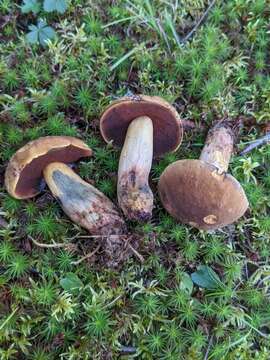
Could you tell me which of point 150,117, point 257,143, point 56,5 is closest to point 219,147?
point 257,143

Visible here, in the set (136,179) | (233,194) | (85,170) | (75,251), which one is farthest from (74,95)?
(233,194)

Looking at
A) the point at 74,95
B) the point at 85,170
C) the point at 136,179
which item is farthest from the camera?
the point at 74,95

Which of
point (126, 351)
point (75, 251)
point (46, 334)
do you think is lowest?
point (126, 351)

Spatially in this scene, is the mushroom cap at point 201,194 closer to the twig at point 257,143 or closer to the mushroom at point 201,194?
the mushroom at point 201,194

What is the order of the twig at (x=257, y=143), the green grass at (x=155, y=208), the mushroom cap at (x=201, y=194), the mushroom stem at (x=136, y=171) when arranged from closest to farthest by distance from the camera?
the mushroom cap at (x=201, y=194)
the green grass at (x=155, y=208)
the mushroom stem at (x=136, y=171)
the twig at (x=257, y=143)

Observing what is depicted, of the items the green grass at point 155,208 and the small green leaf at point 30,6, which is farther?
the small green leaf at point 30,6

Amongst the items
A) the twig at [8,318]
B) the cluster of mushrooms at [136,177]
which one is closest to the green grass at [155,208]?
the twig at [8,318]

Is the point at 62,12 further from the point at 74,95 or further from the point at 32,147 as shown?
the point at 32,147
